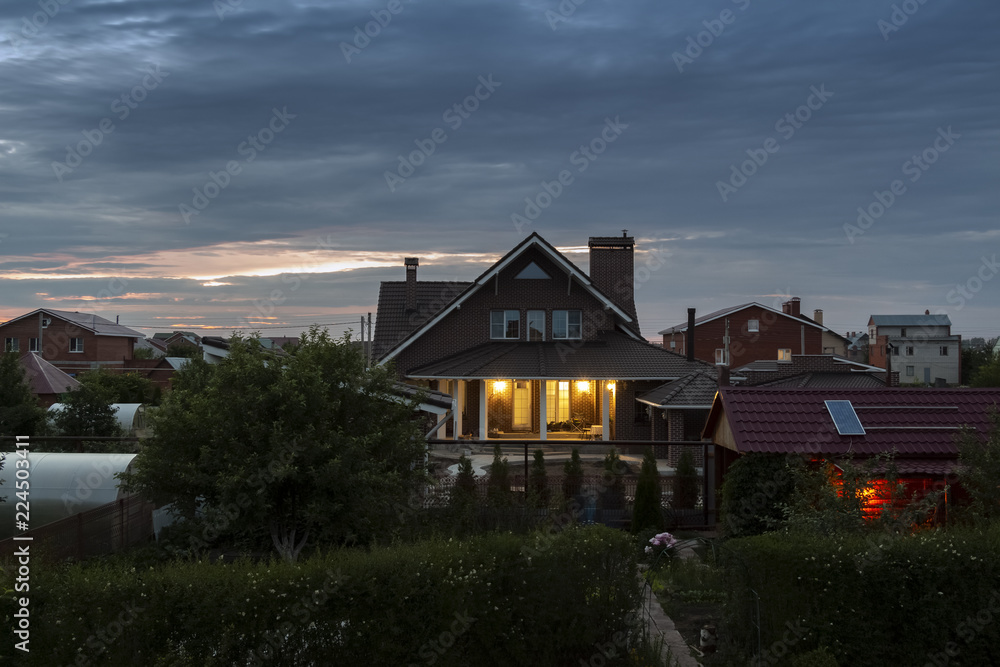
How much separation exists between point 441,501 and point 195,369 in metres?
5.34

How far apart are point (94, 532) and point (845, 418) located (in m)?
13.1

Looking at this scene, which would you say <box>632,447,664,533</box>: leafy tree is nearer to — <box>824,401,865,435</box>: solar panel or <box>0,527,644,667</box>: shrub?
<box>824,401,865,435</box>: solar panel

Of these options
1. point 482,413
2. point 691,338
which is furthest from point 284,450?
point 691,338

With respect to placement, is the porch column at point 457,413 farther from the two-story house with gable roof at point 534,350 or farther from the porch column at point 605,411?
the porch column at point 605,411

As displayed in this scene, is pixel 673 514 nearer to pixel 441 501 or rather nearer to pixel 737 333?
pixel 441 501

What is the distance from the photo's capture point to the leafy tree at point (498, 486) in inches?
581

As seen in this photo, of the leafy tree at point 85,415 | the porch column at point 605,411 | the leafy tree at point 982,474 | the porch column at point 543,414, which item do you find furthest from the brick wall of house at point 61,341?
the leafy tree at point 982,474

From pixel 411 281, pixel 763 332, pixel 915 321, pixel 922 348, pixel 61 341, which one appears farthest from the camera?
pixel 915 321

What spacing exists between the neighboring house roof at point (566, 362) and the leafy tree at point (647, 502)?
14087mm

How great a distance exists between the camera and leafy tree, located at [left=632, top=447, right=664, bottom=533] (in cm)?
1568

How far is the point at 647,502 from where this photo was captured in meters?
15.7

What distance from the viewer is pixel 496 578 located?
7.52 metres

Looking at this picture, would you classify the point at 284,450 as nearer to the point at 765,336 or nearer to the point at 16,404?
the point at 16,404

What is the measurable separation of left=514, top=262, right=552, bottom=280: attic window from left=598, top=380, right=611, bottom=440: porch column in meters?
5.56
